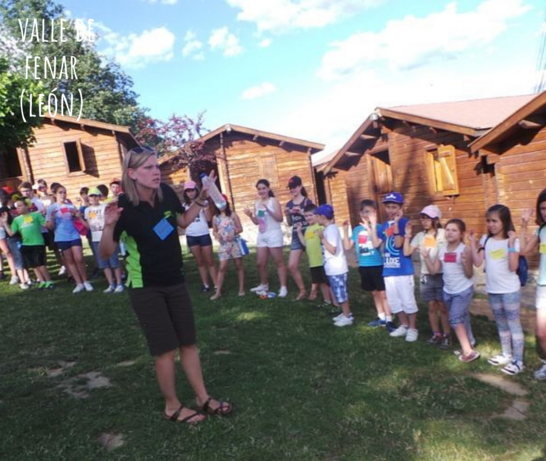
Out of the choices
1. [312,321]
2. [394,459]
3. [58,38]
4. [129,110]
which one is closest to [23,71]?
[58,38]

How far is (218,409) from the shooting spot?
3445 millimetres

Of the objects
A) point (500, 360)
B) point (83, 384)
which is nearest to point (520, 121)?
point (500, 360)

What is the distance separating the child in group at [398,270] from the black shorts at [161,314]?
2.58 metres

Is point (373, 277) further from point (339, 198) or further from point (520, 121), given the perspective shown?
point (339, 198)

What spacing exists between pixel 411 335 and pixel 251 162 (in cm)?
1596

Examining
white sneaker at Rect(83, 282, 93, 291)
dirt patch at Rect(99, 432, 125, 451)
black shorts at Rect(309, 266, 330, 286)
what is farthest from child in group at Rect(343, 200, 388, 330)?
white sneaker at Rect(83, 282, 93, 291)

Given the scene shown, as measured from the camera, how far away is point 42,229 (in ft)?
28.6

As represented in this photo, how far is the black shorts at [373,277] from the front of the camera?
5.47 metres

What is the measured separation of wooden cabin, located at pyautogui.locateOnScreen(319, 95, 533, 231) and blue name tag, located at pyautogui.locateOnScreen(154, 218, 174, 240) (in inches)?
324

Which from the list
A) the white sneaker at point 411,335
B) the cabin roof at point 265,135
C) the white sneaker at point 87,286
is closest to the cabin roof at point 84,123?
the cabin roof at point 265,135

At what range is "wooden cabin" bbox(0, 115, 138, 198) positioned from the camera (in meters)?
19.0

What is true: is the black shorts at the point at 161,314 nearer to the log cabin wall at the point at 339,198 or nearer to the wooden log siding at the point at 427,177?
the wooden log siding at the point at 427,177

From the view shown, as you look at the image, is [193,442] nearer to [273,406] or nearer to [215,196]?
[273,406]

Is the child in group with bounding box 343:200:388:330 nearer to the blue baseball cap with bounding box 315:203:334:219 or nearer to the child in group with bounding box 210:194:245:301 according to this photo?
the blue baseball cap with bounding box 315:203:334:219
